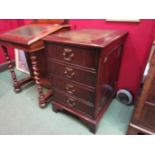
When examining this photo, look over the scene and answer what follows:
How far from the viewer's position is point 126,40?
49.4 inches

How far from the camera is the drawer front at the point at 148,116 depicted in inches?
35.1

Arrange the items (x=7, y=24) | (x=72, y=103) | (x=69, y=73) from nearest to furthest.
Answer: (x=69, y=73)
(x=72, y=103)
(x=7, y=24)

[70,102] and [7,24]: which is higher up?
[7,24]

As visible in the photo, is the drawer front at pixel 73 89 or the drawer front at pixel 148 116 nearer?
the drawer front at pixel 148 116

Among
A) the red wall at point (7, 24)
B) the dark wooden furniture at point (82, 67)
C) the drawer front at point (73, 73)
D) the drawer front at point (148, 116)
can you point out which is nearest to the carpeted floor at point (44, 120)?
the dark wooden furniture at point (82, 67)

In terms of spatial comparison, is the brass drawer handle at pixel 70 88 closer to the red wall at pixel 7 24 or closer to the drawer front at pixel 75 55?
the drawer front at pixel 75 55

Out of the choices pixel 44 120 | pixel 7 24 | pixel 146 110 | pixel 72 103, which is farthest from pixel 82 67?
pixel 7 24

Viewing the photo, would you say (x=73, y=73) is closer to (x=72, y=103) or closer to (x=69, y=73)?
(x=69, y=73)

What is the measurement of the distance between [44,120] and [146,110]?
1001mm

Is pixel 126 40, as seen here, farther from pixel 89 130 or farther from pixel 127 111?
pixel 89 130

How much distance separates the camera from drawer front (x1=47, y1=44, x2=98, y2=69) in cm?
84

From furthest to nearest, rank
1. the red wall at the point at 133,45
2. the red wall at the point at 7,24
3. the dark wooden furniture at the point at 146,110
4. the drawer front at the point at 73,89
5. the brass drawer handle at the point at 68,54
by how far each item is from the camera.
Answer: the red wall at the point at 7,24
the red wall at the point at 133,45
the drawer front at the point at 73,89
the brass drawer handle at the point at 68,54
the dark wooden furniture at the point at 146,110

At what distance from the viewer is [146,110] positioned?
35.9 inches
